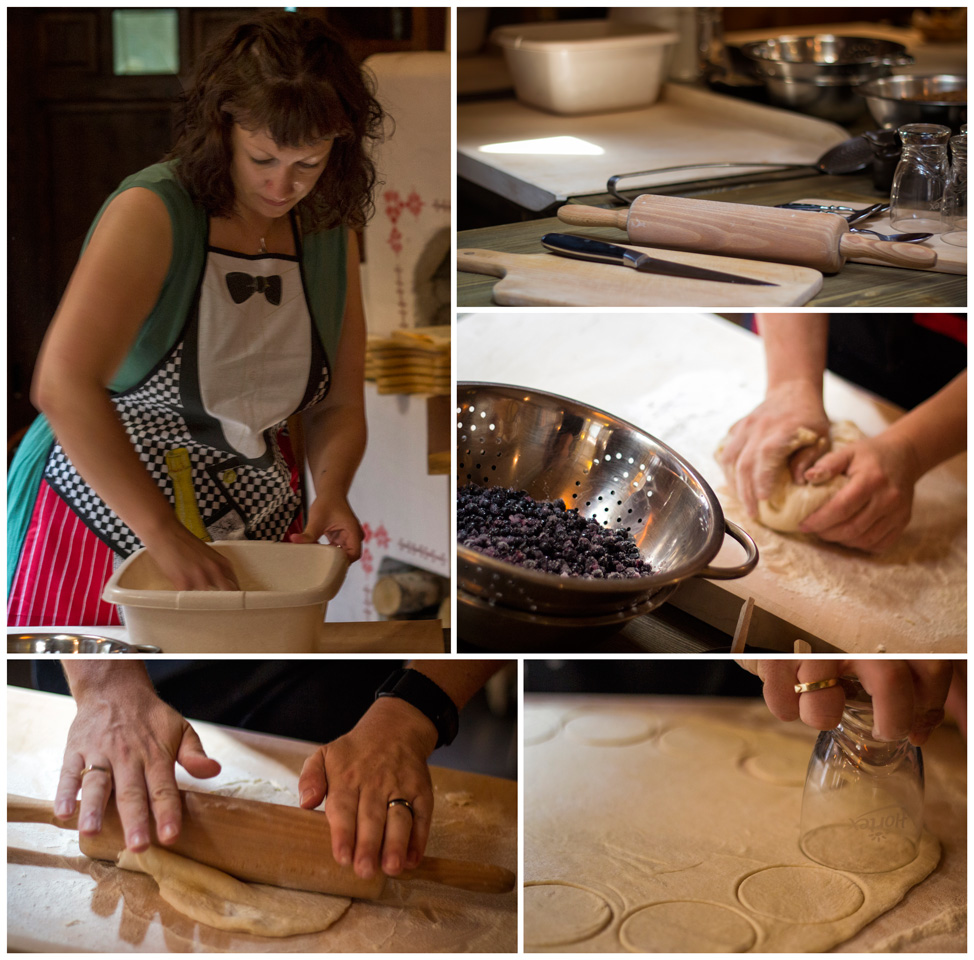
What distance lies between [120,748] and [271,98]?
69 centimetres

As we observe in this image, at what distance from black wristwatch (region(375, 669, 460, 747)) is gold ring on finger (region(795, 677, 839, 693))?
38 cm

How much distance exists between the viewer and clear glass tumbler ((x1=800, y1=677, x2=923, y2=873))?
1.08 metres

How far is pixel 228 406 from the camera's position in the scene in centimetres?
96

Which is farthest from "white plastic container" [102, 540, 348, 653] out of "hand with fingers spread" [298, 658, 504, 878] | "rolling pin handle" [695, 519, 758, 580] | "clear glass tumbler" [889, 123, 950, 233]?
"clear glass tumbler" [889, 123, 950, 233]

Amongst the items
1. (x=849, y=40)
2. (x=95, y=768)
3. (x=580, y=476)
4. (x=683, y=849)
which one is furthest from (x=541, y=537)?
(x=849, y=40)

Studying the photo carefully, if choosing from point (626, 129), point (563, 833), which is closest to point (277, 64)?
point (626, 129)

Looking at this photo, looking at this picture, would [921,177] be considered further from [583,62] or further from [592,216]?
[583,62]

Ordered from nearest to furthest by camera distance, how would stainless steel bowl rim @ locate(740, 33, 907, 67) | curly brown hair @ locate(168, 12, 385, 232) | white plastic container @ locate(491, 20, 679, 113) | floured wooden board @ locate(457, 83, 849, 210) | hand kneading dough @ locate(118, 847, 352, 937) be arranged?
curly brown hair @ locate(168, 12, 385, 232), hand kneading dough @ locate(118, 847, 352, 937), floured wooden board @ locate(457, 83, 849, 210), white plastic container @ locate(491, 20, 679, 113), stainless steel bowl rim @ locate(740, 33, 907, 67)

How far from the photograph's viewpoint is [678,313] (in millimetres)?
973

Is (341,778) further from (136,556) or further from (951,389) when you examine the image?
(951,389)

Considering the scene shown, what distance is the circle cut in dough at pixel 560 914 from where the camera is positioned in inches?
41.2

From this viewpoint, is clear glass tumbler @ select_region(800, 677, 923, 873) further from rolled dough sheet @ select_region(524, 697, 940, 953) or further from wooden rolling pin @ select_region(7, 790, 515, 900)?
wooden rolling pin @ select_region(7, 790, 515, 900)

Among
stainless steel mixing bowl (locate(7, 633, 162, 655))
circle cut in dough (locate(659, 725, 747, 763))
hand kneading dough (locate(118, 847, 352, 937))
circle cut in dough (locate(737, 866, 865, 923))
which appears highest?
stainless steel mixing bowl (locate(7, 633, 162, 655))

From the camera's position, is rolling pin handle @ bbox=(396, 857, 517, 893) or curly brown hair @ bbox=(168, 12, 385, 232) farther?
rolling pin handle @ bbox=(396, 857, 517, 893)
